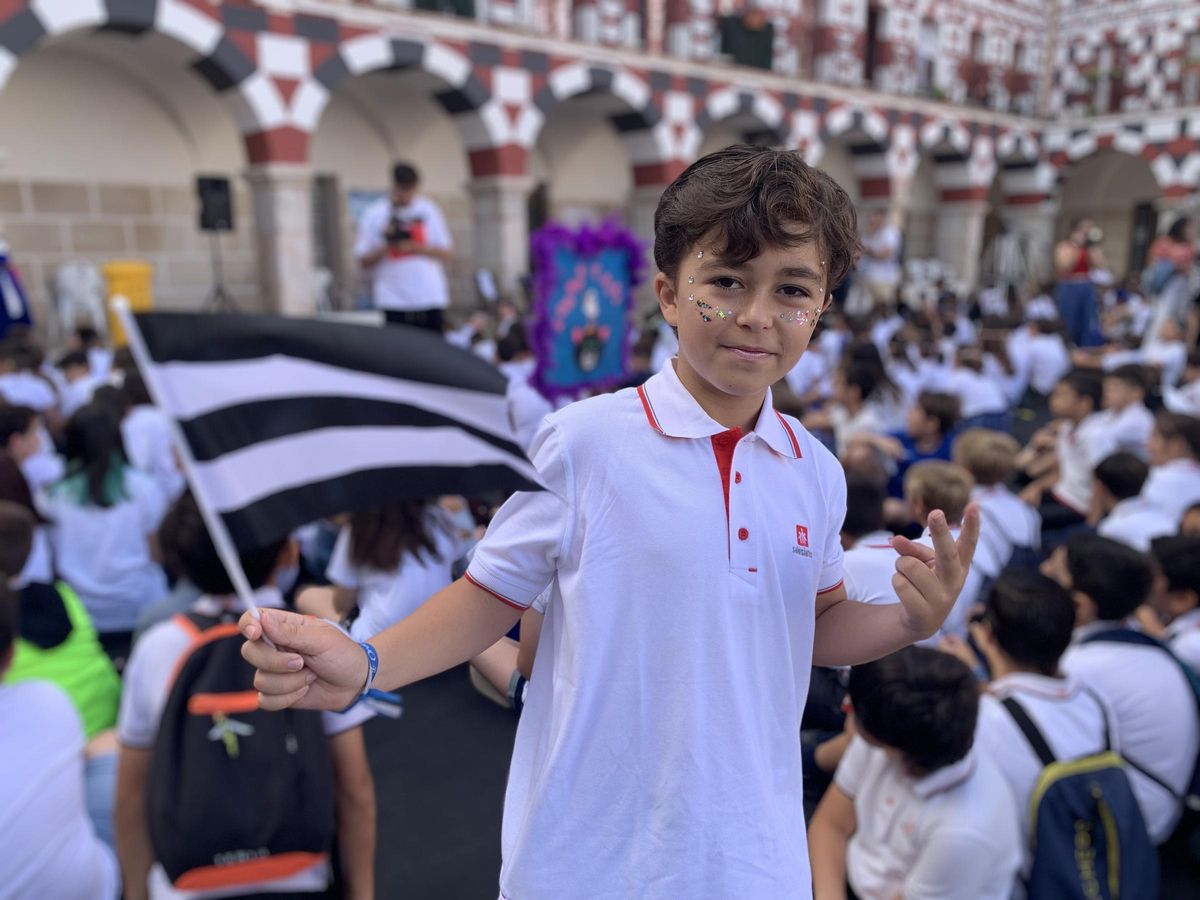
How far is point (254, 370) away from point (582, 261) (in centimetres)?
302

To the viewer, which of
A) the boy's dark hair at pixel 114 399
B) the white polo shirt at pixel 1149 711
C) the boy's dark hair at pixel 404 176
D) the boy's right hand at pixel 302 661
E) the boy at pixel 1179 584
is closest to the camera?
the boy's right hand at pixel 302 661

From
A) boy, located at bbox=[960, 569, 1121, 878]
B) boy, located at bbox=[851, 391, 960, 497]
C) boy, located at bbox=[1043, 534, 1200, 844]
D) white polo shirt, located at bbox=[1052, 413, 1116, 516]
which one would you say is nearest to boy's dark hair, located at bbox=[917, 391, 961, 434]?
boy, located at bbox=[851, 391, 960, 497]

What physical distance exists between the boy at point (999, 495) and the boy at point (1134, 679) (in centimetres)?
72

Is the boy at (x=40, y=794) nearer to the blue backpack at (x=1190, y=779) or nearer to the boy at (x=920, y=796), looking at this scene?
the boy at (x=920, y=796)

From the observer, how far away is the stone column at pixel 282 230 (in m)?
9.57

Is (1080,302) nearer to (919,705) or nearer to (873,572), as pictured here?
(919,705)

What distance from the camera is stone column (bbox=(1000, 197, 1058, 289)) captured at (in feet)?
62.3

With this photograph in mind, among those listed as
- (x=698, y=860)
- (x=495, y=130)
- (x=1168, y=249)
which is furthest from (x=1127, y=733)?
(x=495, y=130)

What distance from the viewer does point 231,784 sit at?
5.12 ft

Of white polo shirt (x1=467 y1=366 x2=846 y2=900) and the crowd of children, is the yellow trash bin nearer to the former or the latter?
the crowd of children

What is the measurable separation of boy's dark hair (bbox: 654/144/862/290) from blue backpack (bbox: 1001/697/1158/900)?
1.41m

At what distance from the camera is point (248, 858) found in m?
1.57

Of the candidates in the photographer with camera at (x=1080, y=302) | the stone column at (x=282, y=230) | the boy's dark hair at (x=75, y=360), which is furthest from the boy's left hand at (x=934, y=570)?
the photographer with camera at (x=1080, y=302)

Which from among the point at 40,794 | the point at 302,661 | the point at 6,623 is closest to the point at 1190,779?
the point at 302,661
